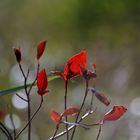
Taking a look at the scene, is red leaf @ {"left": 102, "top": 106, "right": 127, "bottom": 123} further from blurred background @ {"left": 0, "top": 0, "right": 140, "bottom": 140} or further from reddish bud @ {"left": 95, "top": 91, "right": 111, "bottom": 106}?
blurred background @ {"left": 0, "top": 0, "right": 140, "bottom": 140}

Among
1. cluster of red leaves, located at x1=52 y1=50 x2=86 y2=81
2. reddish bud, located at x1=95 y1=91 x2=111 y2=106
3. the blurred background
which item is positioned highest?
the blurred background

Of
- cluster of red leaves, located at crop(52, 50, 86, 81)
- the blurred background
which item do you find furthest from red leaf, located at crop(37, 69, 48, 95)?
the blurred background

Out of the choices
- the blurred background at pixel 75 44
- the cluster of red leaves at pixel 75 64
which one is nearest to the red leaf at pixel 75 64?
the cluster of red leaves at pixel 75 64

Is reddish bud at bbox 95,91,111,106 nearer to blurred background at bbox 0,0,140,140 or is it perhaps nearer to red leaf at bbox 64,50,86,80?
red leaf at bbox 64,50,86,80

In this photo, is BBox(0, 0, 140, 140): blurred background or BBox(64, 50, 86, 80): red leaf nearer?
BBox(64, 50, 86, 80): red leaf

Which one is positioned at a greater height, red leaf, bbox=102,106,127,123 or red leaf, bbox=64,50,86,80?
red leaf, bbox=64,50,86,80

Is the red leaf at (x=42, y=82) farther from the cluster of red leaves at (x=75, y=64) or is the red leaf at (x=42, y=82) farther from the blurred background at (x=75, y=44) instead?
the blurred background at (x=75, y=44)

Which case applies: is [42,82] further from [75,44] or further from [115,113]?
[75,44]

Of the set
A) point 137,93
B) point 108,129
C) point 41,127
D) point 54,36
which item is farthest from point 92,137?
point 54,36

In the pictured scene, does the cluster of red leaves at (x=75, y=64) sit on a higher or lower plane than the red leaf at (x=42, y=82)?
higher
